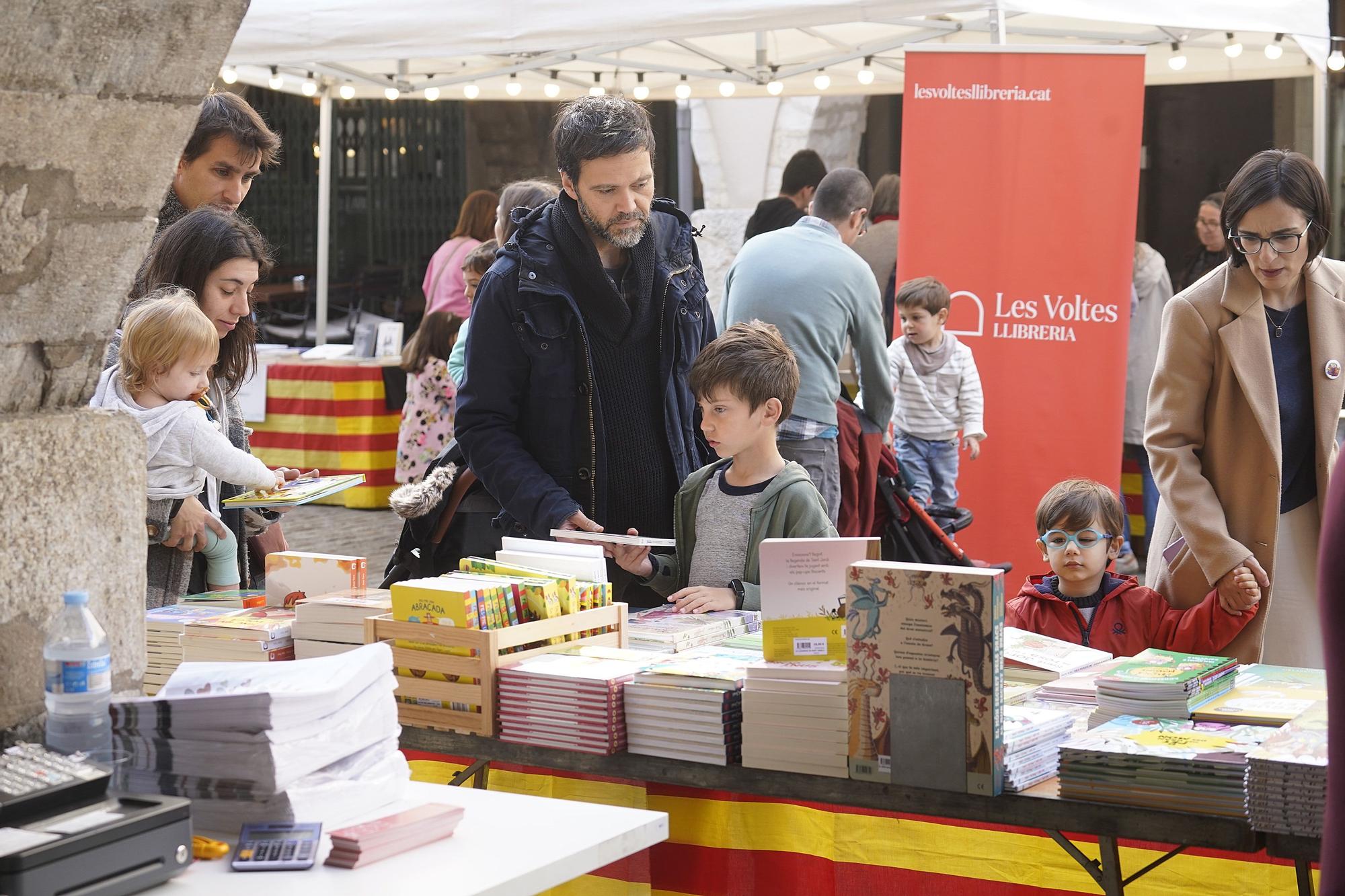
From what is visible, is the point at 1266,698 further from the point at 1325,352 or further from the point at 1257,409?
the point at 1325,352

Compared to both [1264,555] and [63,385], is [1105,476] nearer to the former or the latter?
[1264,555]

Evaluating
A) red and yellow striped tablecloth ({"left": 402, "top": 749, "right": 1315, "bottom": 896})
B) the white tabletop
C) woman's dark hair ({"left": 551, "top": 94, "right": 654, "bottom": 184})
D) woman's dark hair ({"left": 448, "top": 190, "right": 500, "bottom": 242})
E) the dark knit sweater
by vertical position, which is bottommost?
red and yellow striped tablecloth ({"left": 402, "top": 749, "right": 1315, "bottom": 896})

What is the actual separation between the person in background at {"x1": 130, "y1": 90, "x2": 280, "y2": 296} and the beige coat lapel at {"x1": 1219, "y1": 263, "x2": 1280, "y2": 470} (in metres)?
2.36

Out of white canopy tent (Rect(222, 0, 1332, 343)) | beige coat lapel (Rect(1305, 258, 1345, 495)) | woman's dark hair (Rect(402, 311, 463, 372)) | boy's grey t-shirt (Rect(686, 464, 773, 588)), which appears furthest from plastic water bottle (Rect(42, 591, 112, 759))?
woman's dark hair (Rect(402, 311, 463, 372))

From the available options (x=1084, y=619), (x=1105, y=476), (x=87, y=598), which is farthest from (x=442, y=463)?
(x=1105, y=476)

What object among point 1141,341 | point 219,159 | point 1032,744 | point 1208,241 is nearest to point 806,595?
point 1032,744

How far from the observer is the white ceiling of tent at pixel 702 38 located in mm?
5754

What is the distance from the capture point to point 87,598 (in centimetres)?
203

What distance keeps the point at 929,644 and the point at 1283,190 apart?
1725mm

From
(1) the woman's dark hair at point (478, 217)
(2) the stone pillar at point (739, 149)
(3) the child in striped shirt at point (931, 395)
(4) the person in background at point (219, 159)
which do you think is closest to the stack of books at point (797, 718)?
(4) the person in background at point (219, 159)

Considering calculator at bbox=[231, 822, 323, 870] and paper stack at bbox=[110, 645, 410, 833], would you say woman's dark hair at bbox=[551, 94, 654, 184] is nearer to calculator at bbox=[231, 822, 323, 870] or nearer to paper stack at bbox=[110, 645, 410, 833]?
paper stack at bbox=[110, 645, 410, 833]

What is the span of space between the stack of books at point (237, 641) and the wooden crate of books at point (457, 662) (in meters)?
0.31

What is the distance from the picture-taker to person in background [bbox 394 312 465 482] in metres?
7.66

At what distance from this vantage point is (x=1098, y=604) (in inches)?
140
